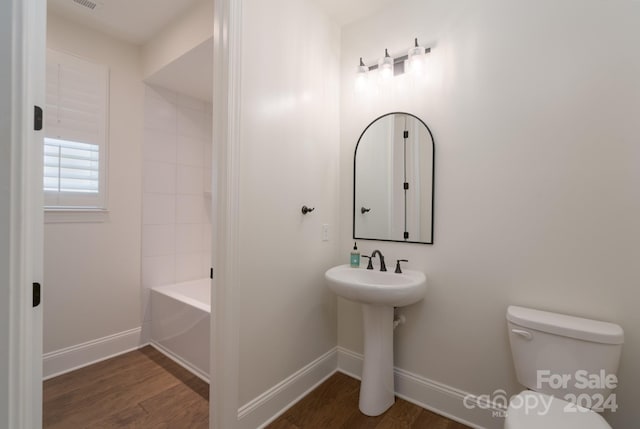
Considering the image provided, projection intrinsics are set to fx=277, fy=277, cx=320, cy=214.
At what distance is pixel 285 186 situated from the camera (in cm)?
168

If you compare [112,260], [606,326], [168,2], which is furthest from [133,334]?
[606,326]

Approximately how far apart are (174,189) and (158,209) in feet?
0.79

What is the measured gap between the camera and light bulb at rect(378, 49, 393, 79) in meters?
1.82

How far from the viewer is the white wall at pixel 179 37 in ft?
6.18

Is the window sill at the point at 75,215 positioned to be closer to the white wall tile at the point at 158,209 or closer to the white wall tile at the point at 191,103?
the white wall tile at the point at 158,209

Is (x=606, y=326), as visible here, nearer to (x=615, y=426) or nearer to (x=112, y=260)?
(x=615, y=426)

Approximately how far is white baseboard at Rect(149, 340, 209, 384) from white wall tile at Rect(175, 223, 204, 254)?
2.73 feet

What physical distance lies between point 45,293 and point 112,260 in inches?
17.2

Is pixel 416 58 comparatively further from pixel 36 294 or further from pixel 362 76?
pixel 36 294

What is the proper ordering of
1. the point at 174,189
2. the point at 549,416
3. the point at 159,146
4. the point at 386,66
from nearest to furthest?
the point at 549,416 < the point at 386,66 < the point at 159,146 < the point at 174,189

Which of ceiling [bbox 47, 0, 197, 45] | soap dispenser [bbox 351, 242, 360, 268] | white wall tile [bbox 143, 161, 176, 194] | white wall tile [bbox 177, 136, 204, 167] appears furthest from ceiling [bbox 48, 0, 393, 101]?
soap dispenser [bbox 351, 242, 360, 268]

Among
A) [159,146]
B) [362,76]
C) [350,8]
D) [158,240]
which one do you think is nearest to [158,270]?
[158,240]

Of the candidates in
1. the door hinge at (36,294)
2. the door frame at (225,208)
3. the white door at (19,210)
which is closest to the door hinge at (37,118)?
the white door at (19,210)

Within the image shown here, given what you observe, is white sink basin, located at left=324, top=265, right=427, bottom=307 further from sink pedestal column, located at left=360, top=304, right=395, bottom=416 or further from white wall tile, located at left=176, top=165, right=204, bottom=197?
white wall tile, located at left=176, top=165, right=204, bottom=197
